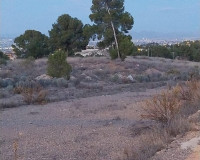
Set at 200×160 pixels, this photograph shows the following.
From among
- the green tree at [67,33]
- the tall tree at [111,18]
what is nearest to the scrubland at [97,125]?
the tall tree at [111,18]

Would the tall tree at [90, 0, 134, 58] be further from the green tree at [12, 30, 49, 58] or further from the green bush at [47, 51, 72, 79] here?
the green bush at [47, 51, 72, 79]

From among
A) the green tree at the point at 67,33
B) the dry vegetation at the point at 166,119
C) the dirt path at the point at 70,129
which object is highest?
the green tree at the point at 67,33

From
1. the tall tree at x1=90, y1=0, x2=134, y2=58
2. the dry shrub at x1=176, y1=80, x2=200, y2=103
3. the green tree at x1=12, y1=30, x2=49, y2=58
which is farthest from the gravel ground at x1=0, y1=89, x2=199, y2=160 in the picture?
the green tree at x1=12, y1=30, x2=49, y2=58

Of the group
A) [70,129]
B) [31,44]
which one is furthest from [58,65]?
[31,44]

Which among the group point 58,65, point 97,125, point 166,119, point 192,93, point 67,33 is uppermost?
point 67,33

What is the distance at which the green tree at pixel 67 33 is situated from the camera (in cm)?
6206

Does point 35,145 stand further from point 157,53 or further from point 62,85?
point 157,53

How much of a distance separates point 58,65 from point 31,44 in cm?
3187

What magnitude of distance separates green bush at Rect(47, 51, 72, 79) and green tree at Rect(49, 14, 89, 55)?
2806 centimetres

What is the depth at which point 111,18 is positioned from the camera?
53.7 metres

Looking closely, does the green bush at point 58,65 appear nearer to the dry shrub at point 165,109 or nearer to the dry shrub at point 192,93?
the dry shrub at point 192,93

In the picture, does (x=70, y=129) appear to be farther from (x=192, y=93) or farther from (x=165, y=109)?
(x=192, y=93)

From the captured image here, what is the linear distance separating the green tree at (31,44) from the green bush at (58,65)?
31291mm

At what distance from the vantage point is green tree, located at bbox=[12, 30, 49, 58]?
6538 cm
